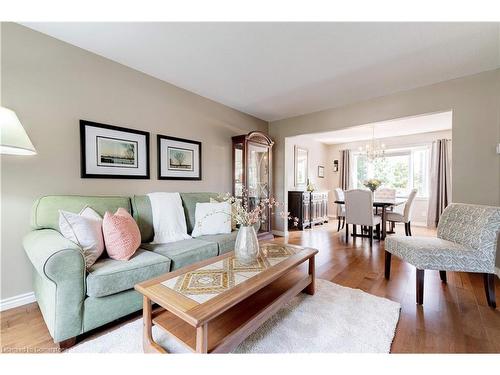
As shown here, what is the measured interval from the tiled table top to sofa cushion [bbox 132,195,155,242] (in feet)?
3.52

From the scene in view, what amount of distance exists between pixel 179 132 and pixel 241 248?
6.71 feet

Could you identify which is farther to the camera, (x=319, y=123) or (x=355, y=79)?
(x=319, y=123)

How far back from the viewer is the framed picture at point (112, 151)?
215cm

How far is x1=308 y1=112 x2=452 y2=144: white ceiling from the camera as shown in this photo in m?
4.19

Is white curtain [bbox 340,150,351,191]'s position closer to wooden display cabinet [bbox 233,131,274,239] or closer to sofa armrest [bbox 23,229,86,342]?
wooden display cabinet [bbox 233,131,274,239]

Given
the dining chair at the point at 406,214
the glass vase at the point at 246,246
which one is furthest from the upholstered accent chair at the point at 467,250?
the dining chair at the point at 406,214

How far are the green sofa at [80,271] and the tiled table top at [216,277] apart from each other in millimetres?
452

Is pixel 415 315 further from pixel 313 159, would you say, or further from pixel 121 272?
pixel 313 159

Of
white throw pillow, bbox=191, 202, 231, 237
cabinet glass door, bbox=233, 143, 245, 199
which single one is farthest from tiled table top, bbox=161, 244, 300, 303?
cabinet glass door, bbox=233, 143, 245, 199

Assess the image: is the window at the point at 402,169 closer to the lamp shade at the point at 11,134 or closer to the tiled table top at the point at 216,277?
the tiled table top at the point at 216,277

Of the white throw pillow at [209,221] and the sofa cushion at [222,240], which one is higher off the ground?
the white throw pillow at [209,221]

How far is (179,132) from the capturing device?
2975 mm
